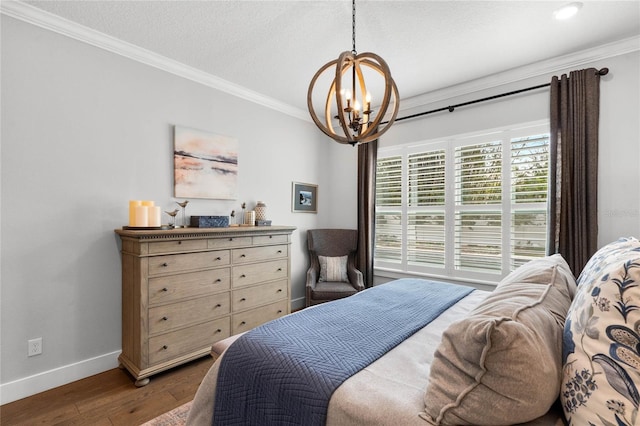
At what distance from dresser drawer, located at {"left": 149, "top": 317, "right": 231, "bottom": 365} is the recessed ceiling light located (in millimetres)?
3587

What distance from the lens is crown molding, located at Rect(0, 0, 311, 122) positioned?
209 centimetres

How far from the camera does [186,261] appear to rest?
248 centimetres

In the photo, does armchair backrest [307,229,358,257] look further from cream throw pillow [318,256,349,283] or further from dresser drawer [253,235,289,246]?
dresser drawer [253,235,289,246]

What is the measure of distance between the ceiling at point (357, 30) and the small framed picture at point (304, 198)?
1.56 m

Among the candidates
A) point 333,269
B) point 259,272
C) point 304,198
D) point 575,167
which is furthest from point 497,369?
point 304,198

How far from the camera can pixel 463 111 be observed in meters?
3.33

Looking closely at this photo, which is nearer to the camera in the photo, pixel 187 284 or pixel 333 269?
pixel 187 284

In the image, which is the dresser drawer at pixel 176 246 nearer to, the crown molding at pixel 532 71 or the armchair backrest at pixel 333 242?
the armchair backrest at pixel 333 242

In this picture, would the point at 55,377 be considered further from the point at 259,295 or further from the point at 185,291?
the point at 259,295

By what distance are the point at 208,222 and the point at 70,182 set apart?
3.50 feet

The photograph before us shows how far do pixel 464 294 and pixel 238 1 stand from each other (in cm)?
260

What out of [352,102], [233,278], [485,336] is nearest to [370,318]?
[485,336]

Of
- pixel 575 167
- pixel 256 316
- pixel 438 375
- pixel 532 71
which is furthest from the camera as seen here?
pixel 256 316

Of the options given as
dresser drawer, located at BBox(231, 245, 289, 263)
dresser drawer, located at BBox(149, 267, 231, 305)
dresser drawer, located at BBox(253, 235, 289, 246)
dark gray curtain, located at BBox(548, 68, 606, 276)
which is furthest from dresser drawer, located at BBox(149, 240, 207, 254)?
dark gray curtain, located at BBox(548, 68, 606, 276)
